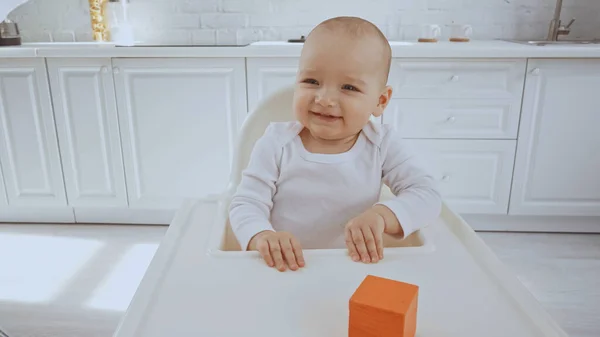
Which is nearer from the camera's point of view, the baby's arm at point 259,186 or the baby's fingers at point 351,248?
the baby's fingers at point 351,248

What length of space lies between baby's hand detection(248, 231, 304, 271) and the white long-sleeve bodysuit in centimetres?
20

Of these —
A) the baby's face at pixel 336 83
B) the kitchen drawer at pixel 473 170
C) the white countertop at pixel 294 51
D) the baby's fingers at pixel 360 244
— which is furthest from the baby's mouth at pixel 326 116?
the kitchen drawer at pixel 473 170

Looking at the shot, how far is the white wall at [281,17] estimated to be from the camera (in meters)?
2.50

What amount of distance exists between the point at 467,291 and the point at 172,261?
39cm

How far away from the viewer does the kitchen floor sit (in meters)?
1.59

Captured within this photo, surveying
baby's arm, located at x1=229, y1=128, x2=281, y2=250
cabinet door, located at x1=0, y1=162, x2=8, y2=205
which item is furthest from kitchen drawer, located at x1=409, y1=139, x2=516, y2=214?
cabinet door, located at x1=0, y1=162, x2=8, y2=205

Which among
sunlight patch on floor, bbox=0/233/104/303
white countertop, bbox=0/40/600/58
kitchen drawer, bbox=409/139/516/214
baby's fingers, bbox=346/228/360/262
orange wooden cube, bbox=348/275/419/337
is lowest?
sunlight patch on floor, bbox=0/233/104/303

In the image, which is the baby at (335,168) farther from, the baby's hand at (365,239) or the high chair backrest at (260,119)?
the high chair backrest at (260,119)

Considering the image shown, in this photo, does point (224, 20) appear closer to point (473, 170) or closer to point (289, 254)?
point (473, 170)

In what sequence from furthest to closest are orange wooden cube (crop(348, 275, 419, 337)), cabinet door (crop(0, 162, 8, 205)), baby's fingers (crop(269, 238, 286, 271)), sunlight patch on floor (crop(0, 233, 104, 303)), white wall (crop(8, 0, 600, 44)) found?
white wall (crop(8, 0, 600, 44)), cabinet door (crop(0, 162, 8, 205)), sunlight patch on floor (crop(0, 233, 104, 303)), baby's fingers (crop(269, 238, 286, 271)), orange wooden cube (crop(348, 275, 419, 337))

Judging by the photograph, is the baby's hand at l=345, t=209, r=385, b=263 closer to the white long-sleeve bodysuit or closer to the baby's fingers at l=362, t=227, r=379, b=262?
the baby's fingers at l=362, t=227, r=379, b=262

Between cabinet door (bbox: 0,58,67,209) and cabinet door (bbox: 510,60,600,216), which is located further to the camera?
cabinet door (bbox: 0,58,67,209)

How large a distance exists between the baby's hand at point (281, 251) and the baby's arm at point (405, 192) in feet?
0.55

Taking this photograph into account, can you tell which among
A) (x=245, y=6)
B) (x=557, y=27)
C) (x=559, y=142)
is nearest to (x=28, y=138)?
(x=245, y=6)
